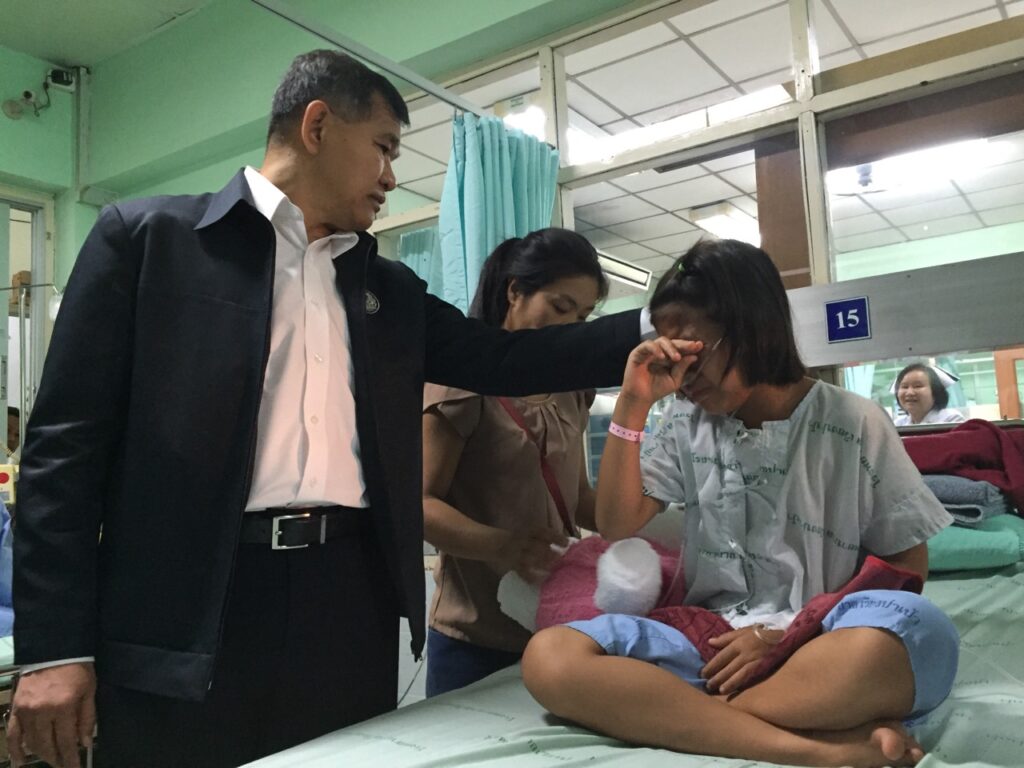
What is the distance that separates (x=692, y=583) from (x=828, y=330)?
908 mm

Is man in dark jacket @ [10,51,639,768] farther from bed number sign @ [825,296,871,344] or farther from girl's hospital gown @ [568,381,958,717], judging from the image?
bed number sign @ [825,296,871,344]

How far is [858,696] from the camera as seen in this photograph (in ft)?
2.89

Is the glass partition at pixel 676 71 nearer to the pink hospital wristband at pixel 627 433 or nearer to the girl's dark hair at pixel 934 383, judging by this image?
the girl's dark hair at pixel 934 383

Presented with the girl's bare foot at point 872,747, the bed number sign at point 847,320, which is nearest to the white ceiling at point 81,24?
the bed number sign at point 847,320

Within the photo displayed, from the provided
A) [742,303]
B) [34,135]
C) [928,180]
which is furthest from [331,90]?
[928,180]

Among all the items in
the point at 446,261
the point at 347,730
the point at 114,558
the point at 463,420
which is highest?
the point at 446,261

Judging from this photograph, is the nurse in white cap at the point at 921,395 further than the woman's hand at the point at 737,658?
Yes

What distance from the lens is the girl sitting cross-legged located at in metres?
0.90

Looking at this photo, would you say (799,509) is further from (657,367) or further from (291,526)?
(291,526)

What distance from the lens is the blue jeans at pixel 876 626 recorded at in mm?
908

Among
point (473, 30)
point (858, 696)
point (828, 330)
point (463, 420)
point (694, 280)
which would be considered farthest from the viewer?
point (473, 30)

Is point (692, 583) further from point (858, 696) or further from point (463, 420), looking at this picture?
point (463, 420)

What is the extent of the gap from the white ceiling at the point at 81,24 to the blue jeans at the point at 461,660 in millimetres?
3300

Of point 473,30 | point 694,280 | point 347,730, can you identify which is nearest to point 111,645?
point 347,730
